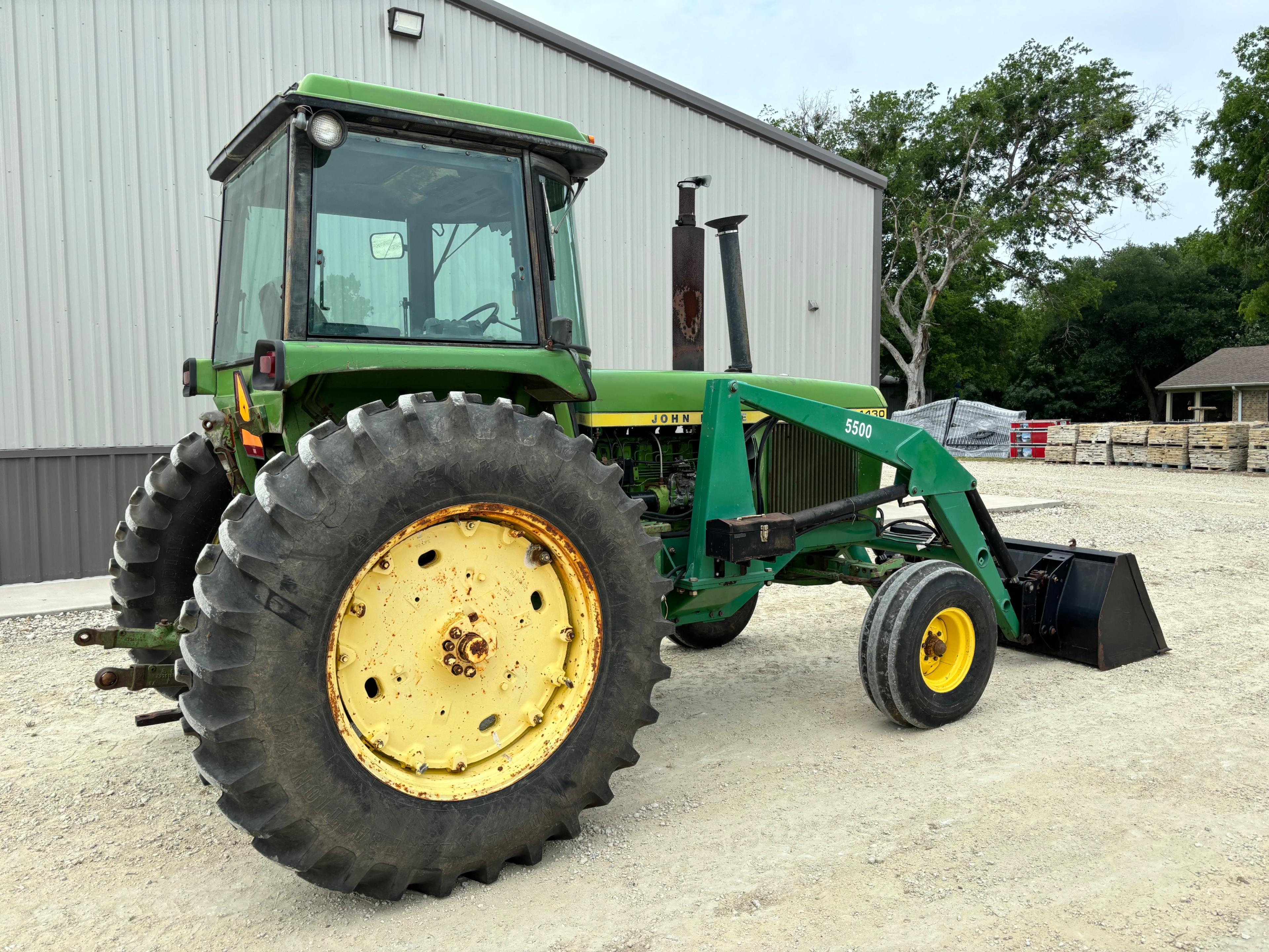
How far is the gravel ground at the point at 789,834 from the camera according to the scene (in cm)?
261

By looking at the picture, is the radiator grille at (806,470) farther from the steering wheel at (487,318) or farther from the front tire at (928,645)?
the steering wheel at (487,318)

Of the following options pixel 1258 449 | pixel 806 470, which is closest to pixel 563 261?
pixel 806 470

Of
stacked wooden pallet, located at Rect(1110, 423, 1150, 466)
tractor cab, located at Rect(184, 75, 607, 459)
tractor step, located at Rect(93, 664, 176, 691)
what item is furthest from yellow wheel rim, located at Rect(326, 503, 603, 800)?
stacked wooden pallet, located at Rect(1110, 423, 1150, 466)

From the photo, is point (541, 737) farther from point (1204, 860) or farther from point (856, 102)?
point (856, 102)

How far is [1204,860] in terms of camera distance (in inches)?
116

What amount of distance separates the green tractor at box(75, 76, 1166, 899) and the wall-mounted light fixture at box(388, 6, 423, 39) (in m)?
5.46

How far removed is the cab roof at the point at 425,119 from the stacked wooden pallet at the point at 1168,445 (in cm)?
2021

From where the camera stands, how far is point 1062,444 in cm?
2309

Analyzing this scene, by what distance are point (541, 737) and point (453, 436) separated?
1046 mm

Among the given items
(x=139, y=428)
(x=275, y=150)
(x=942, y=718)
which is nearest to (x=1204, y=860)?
(x=942, y=718)

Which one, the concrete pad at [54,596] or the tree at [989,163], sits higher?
the tree at [989,163]

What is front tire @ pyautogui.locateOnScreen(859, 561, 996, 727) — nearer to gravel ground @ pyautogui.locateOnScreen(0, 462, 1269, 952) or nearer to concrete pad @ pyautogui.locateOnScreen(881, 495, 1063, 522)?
gravel ground @ pyautogui.locateOnScreen(0, 462, 1269, 952)

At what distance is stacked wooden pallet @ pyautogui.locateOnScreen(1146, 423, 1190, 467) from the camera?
65.2ft

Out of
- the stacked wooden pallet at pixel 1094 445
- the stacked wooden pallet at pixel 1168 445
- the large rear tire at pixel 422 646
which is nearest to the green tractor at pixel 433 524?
the large rear tire at pixel 422 646
